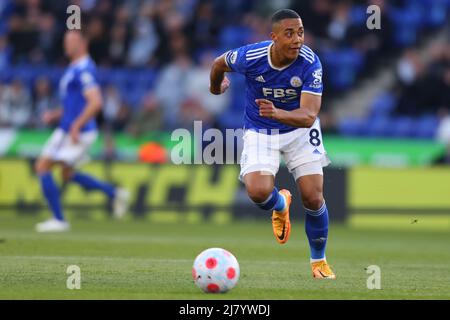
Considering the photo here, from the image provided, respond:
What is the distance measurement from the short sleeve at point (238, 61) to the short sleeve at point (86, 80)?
5998 millimetres

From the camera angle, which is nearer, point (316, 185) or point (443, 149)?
point (316, 185)

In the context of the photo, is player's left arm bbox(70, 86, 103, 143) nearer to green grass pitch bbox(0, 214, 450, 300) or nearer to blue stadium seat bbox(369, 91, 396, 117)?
green grass pitch bbox(0, 214, 450, 300)

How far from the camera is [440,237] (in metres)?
15.8

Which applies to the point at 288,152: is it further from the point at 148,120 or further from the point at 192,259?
the point at 148,120

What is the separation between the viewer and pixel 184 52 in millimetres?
23141

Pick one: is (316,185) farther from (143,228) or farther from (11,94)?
(11,94)

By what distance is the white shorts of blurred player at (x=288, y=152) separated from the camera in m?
9.55

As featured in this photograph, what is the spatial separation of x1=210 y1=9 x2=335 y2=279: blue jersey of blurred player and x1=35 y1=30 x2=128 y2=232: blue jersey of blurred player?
5804 mm

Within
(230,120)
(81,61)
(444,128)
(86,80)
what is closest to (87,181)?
(86,80)

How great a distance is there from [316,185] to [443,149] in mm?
10610

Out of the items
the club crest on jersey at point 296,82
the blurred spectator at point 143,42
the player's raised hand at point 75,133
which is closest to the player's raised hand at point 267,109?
the club crest on jersey at point 296,82

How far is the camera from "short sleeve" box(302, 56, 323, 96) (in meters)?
9.18

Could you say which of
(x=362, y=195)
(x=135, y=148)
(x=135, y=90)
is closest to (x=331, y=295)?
(x=362, y=195)
